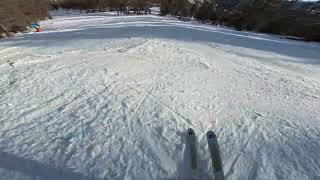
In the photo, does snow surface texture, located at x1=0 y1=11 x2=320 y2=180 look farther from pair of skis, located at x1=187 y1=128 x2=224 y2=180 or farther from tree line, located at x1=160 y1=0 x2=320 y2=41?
tree line, located at x1=160 y1=0 x2=320 y2=41

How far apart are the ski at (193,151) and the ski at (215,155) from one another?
24cm

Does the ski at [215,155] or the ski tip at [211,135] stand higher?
the ski at [215,155]

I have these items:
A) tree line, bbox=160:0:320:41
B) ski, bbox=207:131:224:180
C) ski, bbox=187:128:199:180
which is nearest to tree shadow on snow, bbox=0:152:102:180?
ski, bbox=187:128:199:180

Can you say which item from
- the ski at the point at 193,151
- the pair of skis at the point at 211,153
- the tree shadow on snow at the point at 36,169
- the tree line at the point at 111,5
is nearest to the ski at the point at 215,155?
the pair of skis at the point at 211,153

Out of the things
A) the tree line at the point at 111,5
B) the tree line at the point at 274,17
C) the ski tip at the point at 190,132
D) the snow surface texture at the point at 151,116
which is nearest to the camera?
the snow surface texture at the point at 151,116

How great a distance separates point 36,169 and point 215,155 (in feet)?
8.48

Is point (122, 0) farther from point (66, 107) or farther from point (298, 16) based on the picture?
point (66, 107)

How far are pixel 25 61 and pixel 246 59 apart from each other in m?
7.91

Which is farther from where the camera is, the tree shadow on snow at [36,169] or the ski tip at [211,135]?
the ski tip at [211,135]

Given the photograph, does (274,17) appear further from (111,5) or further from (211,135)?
(111,5)

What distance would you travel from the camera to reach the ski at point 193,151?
5891 millimetres

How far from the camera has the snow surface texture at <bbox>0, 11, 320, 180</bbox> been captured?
6.23 meters

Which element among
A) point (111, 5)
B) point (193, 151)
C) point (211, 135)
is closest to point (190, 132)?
point (211, 135)

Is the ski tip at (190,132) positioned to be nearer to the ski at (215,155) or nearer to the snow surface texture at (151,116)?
the snow surface texture at (151,116)
